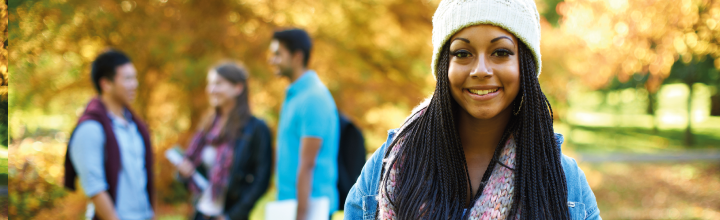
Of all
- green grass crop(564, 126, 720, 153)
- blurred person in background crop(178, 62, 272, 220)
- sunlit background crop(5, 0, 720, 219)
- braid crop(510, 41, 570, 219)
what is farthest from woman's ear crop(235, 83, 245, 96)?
green grass crop(564, 126, 720, 153)

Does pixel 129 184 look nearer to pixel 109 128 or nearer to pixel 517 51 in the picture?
pixel 109 128

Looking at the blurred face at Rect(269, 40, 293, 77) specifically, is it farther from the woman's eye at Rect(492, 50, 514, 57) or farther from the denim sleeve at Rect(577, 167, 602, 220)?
the denim sleeve at Rect(577, 167, 602, 220)

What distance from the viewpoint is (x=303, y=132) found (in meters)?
2.96

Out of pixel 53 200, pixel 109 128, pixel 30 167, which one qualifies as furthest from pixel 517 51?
pixel 53 200

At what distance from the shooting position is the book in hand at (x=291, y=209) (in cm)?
300

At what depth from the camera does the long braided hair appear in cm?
142

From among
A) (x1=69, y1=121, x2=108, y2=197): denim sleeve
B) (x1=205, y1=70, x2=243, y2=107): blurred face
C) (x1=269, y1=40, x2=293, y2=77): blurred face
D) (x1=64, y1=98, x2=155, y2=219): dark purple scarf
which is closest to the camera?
(x1=69, y1=121, x2=108, y2=197): denim sleeve

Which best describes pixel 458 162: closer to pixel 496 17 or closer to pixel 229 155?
pixel 496 17

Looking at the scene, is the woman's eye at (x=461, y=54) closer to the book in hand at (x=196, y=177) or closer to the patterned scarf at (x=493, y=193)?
the patterned scarf at (x=493, y=193)

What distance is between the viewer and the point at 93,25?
4.82 meters

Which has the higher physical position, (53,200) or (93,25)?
(93,25)

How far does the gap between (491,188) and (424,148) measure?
24cm

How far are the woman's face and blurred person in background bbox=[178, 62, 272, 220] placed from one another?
2.31 m

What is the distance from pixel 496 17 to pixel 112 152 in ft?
8.14
